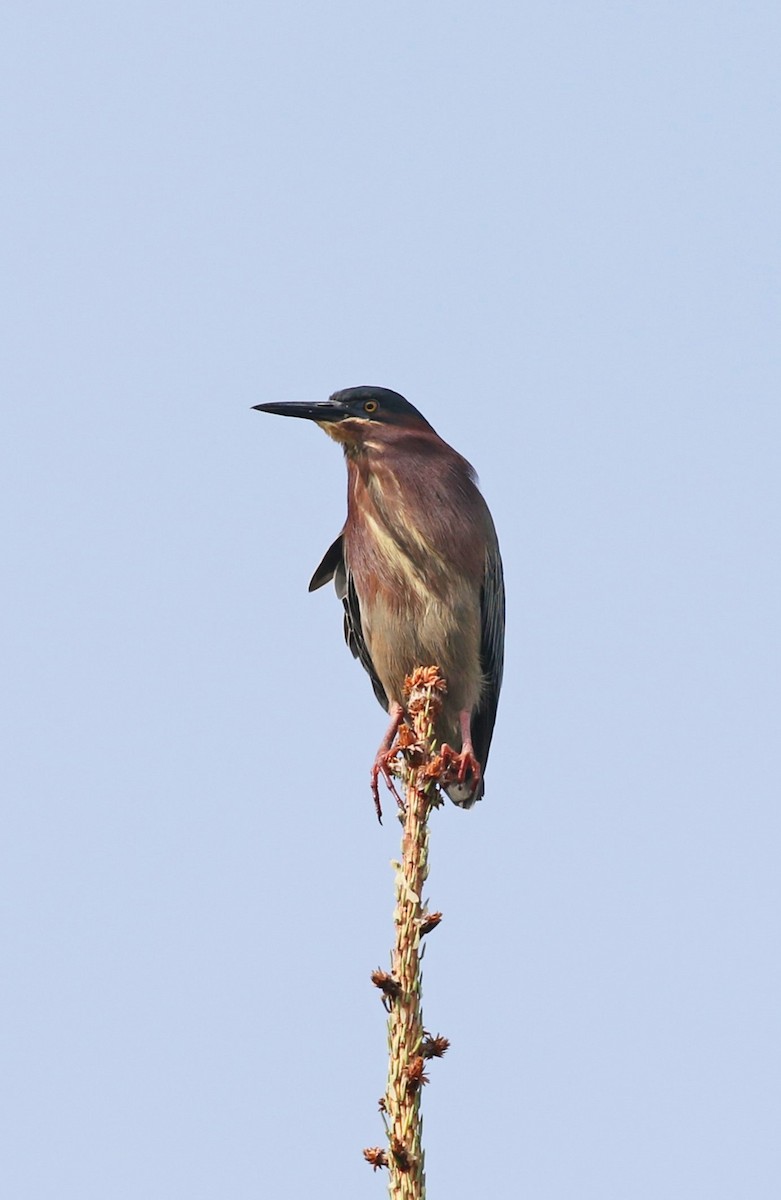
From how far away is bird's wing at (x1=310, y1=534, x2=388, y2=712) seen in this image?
8.12 metres

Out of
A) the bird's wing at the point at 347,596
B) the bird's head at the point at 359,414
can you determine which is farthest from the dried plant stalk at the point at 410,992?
the bird's head at the point at 359,414

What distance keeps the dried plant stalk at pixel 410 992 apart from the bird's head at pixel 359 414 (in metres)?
3.36

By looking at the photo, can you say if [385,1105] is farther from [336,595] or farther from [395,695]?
[336,595]

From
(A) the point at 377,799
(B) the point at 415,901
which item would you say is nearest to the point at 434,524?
(A) the point at 377,799

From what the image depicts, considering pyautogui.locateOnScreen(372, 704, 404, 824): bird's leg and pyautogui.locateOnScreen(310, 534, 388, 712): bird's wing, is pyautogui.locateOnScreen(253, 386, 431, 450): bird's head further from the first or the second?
pyautogui.locateOnScreen(372, 704, 404, 824): bird's leg

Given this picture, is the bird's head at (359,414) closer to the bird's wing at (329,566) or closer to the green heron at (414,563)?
the green heron at (414,563)

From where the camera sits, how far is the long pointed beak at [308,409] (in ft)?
26.0

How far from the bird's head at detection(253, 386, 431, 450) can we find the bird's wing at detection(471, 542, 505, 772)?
3.10 feet

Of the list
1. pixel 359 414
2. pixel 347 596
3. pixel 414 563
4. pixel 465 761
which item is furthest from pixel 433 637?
pixel 359 414

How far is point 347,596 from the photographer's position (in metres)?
8.17

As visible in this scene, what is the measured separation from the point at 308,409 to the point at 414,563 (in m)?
1.14

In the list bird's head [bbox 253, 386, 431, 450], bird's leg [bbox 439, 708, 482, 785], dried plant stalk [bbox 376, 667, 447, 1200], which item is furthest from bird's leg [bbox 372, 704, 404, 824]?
bird's head [bbox 253, 386, 431, 450]

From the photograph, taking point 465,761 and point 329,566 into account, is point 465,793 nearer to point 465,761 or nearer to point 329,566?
point 465,761

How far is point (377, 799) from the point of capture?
644cm
